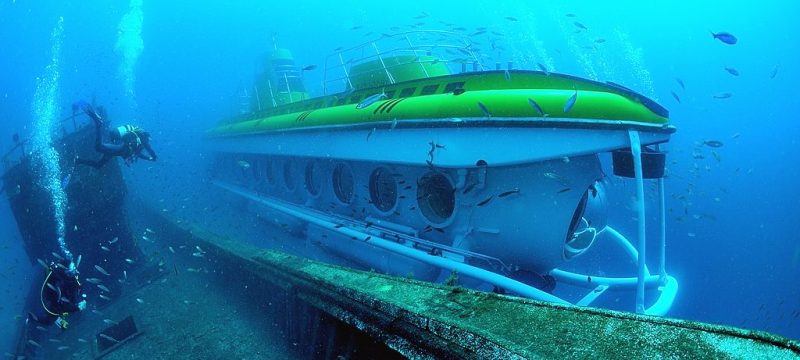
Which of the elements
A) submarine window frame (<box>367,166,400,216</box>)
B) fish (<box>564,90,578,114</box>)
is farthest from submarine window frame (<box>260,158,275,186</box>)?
fish (<box>564,90,578,114</box>)

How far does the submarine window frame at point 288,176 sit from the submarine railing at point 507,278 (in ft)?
3.05

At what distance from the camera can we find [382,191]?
20.9ft

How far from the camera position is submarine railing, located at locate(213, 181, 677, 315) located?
4004mm

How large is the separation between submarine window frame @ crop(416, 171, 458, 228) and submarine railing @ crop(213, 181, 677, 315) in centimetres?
60

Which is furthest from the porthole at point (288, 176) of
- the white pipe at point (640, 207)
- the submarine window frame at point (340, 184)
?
the white pipe at point (640, 207)

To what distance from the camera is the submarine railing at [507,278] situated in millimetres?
4004

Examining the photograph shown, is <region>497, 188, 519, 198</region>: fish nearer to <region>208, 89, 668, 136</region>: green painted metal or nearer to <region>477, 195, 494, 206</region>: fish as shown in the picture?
<region>477, 195, 494, 206</region>: fish

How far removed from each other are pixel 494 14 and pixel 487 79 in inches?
4119

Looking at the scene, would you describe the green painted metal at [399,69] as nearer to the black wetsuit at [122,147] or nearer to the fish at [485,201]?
the fish at [485,201]

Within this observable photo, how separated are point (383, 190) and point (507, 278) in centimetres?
284

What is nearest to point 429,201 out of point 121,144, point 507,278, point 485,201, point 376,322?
point 485,201

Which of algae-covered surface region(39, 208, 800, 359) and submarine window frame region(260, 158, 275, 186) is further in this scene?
submarine window frame region(260, 158, 275, 186)

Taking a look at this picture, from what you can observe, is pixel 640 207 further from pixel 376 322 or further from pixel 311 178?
pixel 311 178

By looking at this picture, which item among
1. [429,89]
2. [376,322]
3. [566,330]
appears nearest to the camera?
[566,330]
